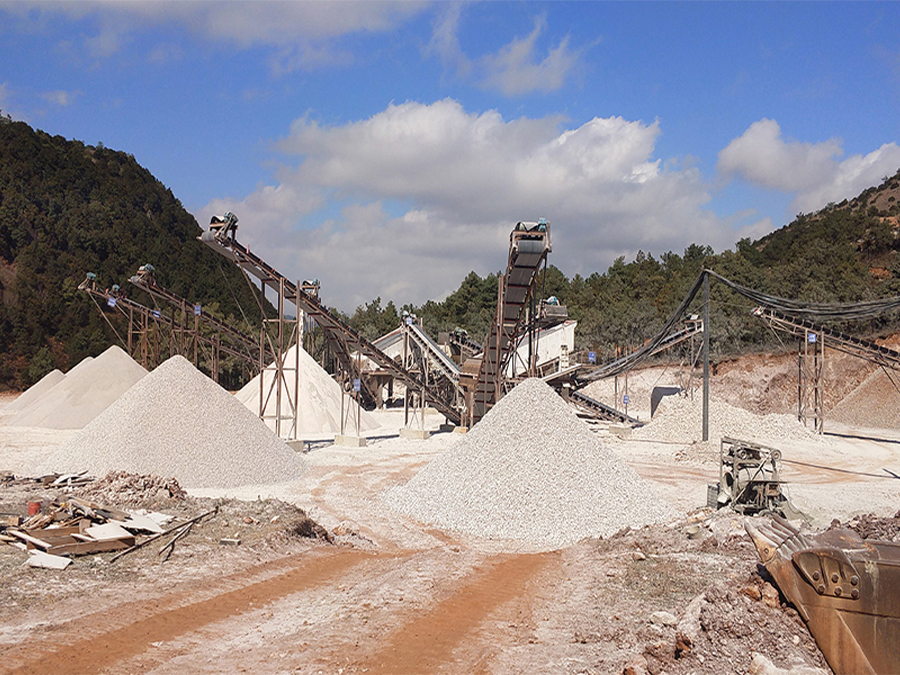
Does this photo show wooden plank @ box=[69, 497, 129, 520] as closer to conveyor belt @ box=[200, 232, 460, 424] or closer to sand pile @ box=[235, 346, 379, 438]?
conveyor belt @ box=[200, 232, 460, 424]

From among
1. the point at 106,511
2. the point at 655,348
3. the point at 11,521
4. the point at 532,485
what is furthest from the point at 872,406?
the point at 11,521

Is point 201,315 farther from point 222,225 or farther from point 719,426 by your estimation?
point 719,426

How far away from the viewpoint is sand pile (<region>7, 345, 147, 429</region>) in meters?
23.9

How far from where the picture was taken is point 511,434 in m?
11.9

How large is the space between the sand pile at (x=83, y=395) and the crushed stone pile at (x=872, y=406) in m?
31.6

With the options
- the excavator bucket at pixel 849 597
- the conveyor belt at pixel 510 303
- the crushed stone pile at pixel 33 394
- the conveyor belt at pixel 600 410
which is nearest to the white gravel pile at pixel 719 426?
the conveyor belt at pixel 600 410

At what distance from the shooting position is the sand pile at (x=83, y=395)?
78.4ft

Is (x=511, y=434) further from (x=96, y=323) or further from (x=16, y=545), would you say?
(x=96, y=323)

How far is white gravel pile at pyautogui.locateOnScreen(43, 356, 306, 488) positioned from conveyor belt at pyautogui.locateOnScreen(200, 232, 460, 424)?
5284 millimetres

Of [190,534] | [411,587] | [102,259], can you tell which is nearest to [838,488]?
[411,587]

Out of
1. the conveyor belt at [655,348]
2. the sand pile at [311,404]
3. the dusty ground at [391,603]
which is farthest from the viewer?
the conveyor belt at [655,348]

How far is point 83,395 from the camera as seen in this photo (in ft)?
81.5

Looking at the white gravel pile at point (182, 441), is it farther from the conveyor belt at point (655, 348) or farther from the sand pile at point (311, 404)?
the conveyor belt at point (655, 348)

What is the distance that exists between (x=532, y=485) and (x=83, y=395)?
68.7 feet
